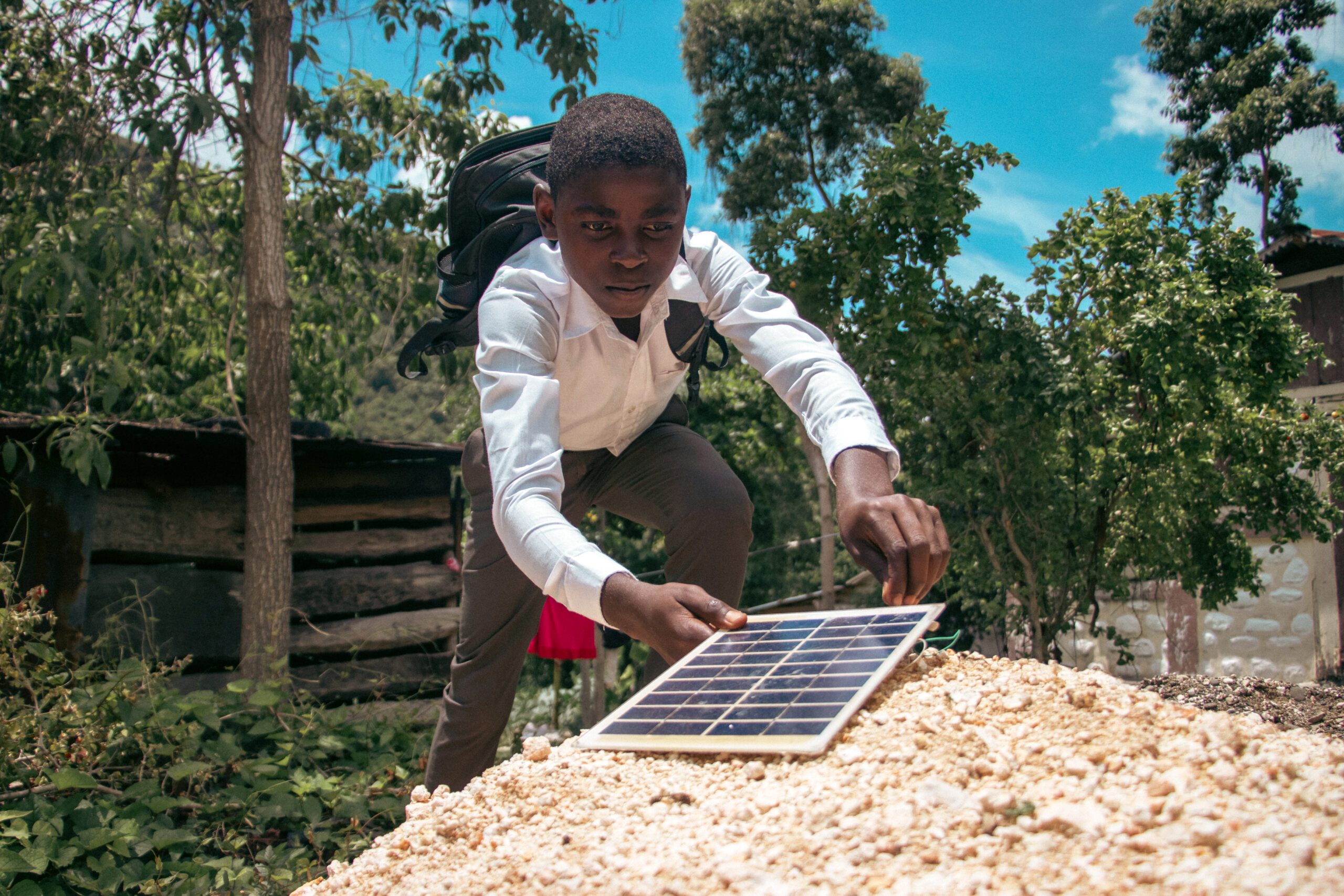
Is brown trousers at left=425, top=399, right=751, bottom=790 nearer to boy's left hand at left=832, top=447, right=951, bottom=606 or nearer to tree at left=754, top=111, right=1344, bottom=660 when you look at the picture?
boy's left hand at left=832, top=447, right=951, bottom=606

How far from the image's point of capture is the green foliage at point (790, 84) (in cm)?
1691

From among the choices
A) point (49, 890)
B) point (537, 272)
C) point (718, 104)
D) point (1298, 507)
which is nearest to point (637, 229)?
point (537, 272)

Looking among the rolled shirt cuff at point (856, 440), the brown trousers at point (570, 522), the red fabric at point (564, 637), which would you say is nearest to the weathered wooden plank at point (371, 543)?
the red fabric at point (564, 637)

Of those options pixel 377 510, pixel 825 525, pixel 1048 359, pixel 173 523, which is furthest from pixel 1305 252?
pixel 173 523

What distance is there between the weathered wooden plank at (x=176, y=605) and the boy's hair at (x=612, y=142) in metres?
4.03

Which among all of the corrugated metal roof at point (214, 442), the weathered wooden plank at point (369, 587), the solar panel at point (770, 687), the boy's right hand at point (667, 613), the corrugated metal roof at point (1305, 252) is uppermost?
the corrugated metal roof at point (1305, 252)

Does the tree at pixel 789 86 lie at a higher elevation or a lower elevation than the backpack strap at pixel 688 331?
higher

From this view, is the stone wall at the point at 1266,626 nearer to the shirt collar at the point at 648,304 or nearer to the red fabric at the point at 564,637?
the red fabric at the point at 564,637

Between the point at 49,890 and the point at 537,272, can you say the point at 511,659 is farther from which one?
the point at 49,890

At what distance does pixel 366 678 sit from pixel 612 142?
4.60 m

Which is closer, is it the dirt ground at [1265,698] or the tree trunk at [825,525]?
the dirt ground at [1265,698]

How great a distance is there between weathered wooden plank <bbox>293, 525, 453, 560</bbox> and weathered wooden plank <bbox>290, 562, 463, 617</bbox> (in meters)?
0.09

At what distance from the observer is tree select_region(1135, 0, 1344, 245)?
17750 millimetres

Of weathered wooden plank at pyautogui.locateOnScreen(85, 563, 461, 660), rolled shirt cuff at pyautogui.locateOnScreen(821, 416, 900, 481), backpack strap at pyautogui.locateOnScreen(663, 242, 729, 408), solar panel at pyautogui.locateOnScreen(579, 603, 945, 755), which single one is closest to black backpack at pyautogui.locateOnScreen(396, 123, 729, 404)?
backpack strap at pyautogui.locateOnScreen(663, 242, 729, 408)
